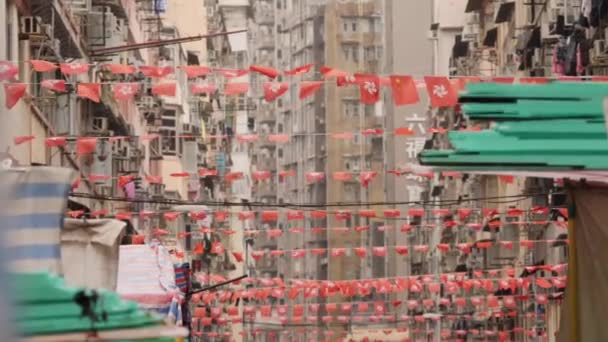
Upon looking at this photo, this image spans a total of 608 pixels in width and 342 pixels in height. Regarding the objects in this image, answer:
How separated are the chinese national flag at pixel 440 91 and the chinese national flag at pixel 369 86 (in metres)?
1.12

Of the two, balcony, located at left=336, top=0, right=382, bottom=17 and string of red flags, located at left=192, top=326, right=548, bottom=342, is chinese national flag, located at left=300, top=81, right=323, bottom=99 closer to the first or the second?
string of red flags, located at left=192, top=326, right=548, bottom=342

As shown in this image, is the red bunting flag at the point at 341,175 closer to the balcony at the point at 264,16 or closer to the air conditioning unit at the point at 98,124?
the air conditioning unit at the point at 98,124

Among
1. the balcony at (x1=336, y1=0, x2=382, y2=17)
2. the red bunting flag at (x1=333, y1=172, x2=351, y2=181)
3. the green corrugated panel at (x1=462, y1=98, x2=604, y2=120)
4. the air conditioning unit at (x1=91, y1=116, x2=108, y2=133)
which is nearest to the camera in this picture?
the green corrugated panel at (x1=462, y1=98, x2=604, y2=120)

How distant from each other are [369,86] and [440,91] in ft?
5.73

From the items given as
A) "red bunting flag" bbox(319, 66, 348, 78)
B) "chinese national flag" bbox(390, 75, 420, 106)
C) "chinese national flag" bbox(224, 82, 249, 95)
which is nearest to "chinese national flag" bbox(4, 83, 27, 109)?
"red bunting flag" bbox(319, 66, 348, 78)

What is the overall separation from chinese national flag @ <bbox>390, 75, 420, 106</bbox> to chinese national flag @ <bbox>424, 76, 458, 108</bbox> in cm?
58

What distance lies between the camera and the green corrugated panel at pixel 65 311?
Answer: 6688 millimetres

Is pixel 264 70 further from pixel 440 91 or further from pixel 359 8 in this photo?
pixel 359 8

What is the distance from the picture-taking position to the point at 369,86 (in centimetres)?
2133

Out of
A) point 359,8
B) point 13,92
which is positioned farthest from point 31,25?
point 359,8

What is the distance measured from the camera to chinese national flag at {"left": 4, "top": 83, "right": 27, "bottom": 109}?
67.5 ft

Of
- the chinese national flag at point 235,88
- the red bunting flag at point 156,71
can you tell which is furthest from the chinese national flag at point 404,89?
the chinese national flag at point 235,88

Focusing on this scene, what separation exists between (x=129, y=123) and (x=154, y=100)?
6.30 meters

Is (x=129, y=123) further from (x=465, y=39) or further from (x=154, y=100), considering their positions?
(x=465, y=39)
